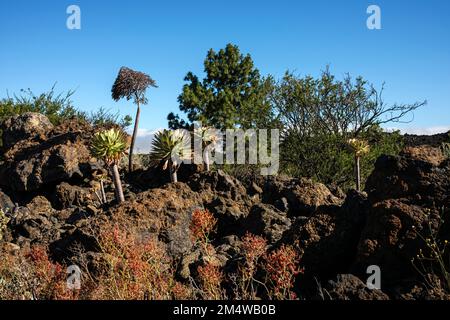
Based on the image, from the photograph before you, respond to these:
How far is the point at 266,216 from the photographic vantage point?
9125 millimetres

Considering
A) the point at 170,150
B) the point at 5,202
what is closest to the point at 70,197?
the point at 5,202

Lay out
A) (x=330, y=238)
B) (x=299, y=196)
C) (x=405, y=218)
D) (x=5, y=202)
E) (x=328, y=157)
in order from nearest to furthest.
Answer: (x=405, y=218)
(x=330, y=238)
(x=299, y=196)
(x=5, y=202)
(x=328, y=157)

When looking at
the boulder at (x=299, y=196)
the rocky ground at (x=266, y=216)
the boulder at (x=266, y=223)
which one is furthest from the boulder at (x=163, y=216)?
the boulder at (x=299, y=196)

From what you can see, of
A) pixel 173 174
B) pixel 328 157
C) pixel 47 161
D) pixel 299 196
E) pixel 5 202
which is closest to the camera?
pixel 299 196

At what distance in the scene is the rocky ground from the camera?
209 inches

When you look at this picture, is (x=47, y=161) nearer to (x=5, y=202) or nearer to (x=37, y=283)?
(x=5, y=202)

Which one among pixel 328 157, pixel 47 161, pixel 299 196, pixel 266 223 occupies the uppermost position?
pixel 328 157

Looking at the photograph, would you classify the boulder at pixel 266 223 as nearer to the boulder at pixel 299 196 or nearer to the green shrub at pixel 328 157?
the boulder at pixel 299 196

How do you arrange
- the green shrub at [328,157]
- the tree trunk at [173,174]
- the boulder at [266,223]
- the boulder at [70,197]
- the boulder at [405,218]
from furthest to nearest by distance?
the green shrub at [328,157]
the boulder at [70,197]
the tree trunk at [173,174]
the boulder at [266,223]
the boulder at [405,218]

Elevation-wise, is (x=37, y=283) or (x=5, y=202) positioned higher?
(x=5, y=202)

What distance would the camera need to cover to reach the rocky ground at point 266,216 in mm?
5320

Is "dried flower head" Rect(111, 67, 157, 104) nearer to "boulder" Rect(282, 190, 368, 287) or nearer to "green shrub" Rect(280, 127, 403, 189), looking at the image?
"green shrub" Rect(280, 127, 403, 189)
